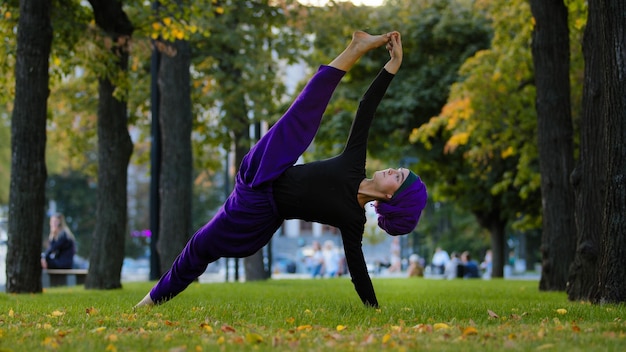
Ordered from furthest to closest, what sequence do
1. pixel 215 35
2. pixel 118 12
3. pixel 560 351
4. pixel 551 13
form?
pixel 215 35 < pixel 118 12 < pixel 551 13 < pixel 560 351

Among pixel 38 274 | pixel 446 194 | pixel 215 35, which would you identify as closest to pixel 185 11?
pixel 38 274

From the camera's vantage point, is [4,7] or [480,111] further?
[480,111]

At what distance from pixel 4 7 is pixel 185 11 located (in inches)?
117

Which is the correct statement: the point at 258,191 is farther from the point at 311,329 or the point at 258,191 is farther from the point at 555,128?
the point at 555,128

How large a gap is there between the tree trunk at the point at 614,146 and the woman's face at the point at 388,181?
8.80 feet

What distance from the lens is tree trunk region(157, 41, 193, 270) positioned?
20375 mm

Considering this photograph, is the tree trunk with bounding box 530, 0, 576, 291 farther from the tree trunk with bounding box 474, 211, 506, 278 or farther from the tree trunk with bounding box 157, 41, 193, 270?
the tree trunk with bounding box 474, 211, 506, 278

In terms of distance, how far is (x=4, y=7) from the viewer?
16188 millimetres

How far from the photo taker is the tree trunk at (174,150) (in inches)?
802

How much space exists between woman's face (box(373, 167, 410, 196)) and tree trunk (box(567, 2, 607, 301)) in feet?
14.6

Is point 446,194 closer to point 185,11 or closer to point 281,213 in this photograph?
point 185,11

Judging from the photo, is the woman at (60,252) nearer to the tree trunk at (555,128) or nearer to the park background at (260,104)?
the park background at (260,104)

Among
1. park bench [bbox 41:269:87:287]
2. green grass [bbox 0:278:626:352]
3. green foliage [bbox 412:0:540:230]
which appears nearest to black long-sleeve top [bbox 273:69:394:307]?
green grass [bbox 0:278:626:352]

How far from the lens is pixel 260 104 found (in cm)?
2756
